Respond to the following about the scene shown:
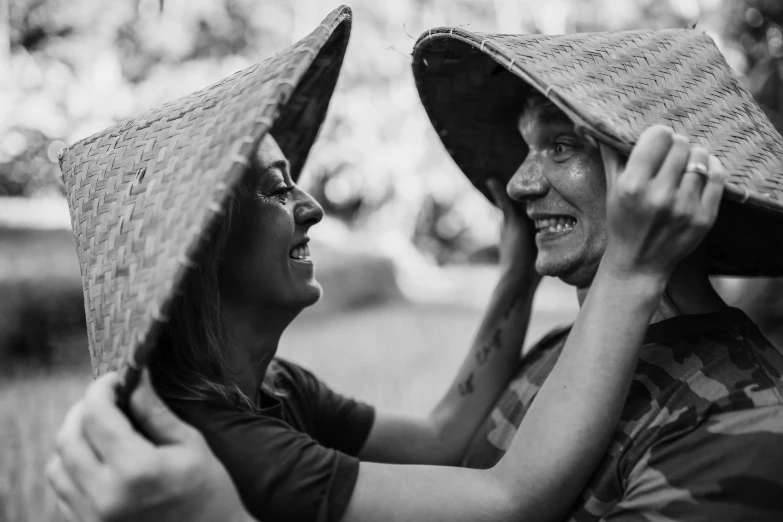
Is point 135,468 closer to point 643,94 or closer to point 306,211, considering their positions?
point 306,211

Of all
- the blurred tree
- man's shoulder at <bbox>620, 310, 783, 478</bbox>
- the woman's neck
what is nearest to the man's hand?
the woman's neck

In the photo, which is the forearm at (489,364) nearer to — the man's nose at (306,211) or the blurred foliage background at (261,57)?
the man's nose at (306,211)

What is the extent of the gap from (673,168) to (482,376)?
104cm

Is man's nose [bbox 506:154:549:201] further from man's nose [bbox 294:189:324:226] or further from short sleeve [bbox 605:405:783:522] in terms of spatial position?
short sleeve [bbox 605:405:783:522]

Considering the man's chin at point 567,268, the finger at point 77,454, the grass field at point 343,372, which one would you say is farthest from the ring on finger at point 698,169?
the grass field at point 343,372

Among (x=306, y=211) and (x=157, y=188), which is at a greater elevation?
(x=157, y=188)

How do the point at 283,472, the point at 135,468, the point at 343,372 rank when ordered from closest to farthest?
the point at 135,468 → the point at 283,472 → the point at 343,372

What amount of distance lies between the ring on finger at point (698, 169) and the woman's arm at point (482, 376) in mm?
936

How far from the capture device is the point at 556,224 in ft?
5.29

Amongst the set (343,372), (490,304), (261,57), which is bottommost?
(343,372)

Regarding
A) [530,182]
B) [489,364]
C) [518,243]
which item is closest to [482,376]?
[489,364]

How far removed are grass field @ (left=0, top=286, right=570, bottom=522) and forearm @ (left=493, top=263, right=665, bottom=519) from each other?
2562 mm

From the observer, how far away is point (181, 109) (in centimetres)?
129

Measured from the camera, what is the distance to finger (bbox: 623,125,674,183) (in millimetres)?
1049
